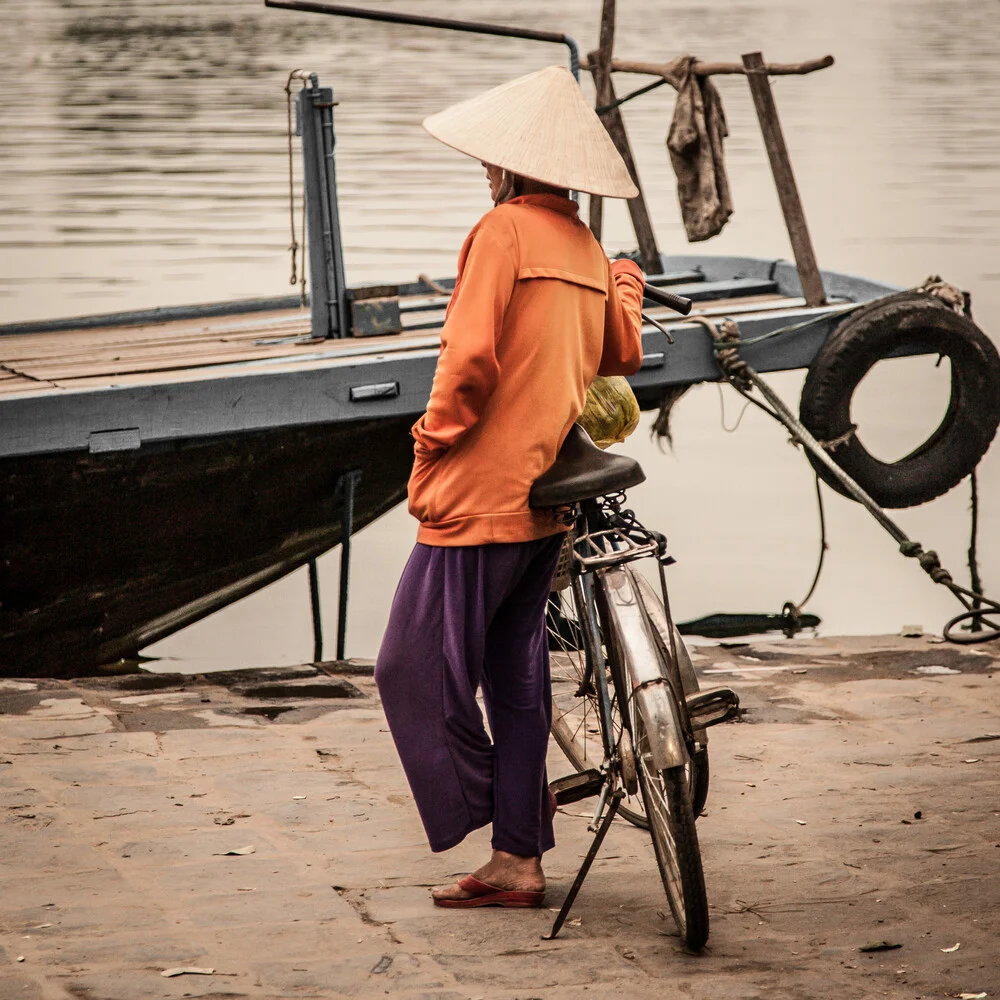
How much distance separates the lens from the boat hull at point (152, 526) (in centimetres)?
645

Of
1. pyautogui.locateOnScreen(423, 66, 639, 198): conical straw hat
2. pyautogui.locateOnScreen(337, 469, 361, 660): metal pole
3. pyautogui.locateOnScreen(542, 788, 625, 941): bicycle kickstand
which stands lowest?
pyautogui.locateOnScreen(337, 469, 361, 660): metal pole

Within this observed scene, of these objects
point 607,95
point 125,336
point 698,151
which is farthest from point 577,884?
point 607,95

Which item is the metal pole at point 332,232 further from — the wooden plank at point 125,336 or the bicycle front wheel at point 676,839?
the bicycle front wheel at point 676,839

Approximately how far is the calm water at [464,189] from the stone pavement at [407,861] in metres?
3.19

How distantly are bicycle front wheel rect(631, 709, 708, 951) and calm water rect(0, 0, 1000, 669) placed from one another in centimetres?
484

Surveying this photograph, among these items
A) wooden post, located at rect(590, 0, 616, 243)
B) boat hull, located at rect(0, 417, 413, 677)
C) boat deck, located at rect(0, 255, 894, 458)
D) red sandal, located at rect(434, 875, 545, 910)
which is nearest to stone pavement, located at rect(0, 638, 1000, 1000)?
red sandal, located at rect(434, 875, 545, 910)

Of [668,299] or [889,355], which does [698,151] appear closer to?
[889,355]

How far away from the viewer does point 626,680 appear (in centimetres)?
316

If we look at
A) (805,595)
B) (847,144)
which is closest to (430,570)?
(805,595)

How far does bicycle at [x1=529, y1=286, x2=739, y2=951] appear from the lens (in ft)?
9.67

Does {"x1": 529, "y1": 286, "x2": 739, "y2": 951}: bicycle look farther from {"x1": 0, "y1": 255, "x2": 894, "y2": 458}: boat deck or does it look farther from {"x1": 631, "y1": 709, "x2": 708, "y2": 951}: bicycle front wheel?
{"x1": 0, "y1": 255, "x2": 894, "y2": 458}: boat deck

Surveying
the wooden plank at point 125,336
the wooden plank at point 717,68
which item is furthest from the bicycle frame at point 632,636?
the wooden plank at point 125,336

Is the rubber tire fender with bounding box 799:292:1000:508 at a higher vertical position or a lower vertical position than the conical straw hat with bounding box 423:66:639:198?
lower

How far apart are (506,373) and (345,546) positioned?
4.27 metres
